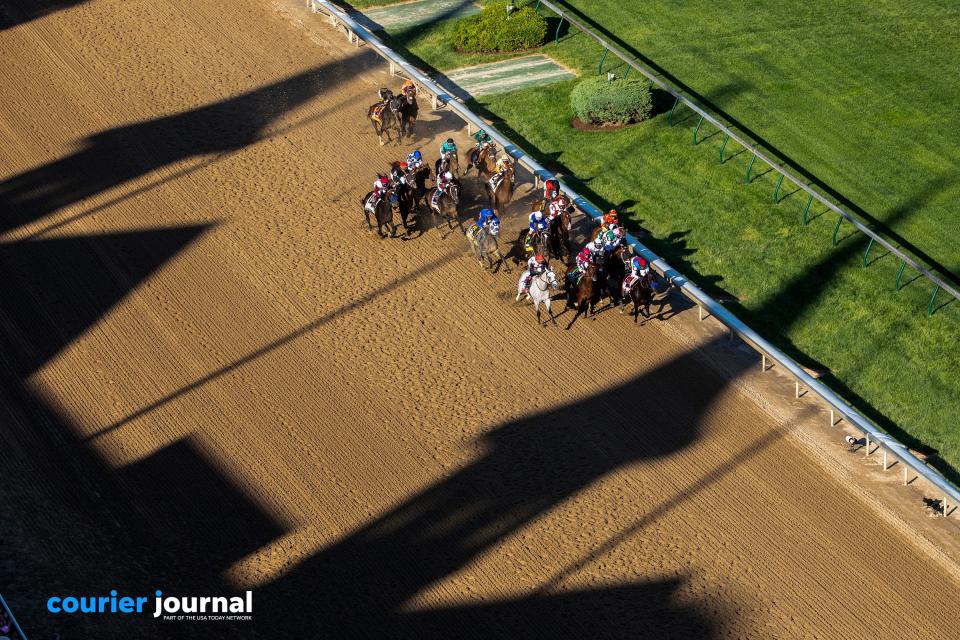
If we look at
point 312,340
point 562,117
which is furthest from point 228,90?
point 312,340

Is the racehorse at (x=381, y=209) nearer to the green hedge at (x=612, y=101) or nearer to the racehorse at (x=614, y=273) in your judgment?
the racehorse at (x=614, y=273)

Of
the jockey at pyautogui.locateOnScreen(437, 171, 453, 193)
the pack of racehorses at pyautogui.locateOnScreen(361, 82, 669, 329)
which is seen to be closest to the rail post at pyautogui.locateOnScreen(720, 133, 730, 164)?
the pack of racehorses at pyautogui.locateOnScreen(361, 82, 669, 329)

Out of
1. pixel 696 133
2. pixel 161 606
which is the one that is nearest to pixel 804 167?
pixel 696 133

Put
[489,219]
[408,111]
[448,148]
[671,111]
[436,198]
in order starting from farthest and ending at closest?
[671,111]
[408,111]
[448,148]
[436,198]
[489,219]

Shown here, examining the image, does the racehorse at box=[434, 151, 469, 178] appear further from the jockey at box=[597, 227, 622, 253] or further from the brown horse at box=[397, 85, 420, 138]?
the jockey at box=[597, 227, 622, 253]

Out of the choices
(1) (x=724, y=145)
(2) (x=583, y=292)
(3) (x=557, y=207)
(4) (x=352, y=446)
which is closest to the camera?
(4) (x=352, y=446)

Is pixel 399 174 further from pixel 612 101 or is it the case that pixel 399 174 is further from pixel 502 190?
pixel 612 101

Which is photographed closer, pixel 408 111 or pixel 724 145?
pixel 724 145

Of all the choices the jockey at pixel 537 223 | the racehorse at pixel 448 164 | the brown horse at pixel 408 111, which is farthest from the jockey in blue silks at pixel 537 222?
the brown horse at pixel 408 111
